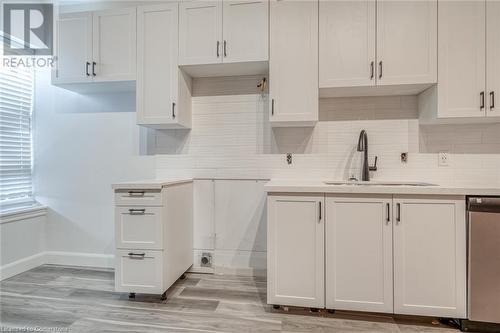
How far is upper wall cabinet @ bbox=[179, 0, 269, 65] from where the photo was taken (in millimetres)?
2377

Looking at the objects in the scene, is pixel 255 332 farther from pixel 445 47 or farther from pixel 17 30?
pixel 17 30

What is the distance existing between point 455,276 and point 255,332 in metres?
1.36

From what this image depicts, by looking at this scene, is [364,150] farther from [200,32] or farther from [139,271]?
[139,271]

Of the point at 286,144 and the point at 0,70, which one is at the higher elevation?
the point at 0,70

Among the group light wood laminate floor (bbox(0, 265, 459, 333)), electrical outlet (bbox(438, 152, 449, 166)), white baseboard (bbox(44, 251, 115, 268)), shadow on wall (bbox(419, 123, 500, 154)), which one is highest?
shadow on wall (bbox(419, 123, 500, 154))

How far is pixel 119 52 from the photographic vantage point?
8.44ft

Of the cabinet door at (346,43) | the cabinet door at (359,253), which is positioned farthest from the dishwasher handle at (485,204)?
the cabinet door at (346,43)

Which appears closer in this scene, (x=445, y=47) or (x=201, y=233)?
(x=445, y=47)

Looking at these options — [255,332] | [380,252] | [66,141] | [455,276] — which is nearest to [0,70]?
[66,141]

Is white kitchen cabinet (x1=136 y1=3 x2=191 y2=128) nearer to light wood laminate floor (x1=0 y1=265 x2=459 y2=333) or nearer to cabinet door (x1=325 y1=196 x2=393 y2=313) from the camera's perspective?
light wood laminate floor (x1=0 y1=265 x2=459 y2=333)

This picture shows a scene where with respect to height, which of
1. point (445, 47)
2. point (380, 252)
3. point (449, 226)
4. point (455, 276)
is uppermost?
point (445, 47)

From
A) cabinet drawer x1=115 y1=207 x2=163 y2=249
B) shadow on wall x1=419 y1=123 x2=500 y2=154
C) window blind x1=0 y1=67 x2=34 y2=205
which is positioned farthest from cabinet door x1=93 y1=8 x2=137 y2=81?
shadow on wall x1=419 y1=123 x2=500 y2=154

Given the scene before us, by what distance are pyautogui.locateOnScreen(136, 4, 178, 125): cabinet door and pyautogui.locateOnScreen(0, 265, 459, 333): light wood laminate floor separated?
1.52m

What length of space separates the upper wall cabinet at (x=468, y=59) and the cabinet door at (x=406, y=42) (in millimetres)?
71
